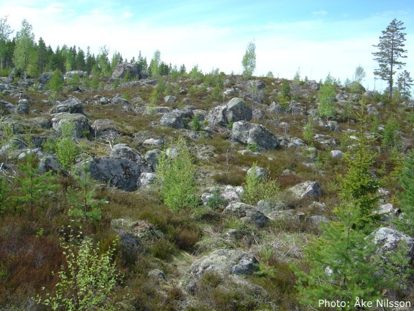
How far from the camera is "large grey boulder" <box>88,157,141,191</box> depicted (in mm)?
12586

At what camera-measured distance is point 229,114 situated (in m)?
27.6

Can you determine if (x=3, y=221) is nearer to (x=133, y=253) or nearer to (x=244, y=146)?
(x=133, y=253)

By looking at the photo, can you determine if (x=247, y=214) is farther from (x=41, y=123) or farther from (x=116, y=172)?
(x=41, y=123)

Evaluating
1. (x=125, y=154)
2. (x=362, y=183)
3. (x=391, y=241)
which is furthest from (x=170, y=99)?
(x=391, y=241)

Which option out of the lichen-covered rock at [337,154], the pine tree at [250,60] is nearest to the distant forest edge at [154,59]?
the pine tree at [250,60]

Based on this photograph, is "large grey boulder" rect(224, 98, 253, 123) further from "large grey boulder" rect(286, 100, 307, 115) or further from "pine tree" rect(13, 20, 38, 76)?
"pine tree" rect(13, 20, 38, 76)

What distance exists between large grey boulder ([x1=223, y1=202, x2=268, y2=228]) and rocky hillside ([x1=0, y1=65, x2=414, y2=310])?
42mm

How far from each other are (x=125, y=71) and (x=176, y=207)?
60448 mm

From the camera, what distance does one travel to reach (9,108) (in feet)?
74.5

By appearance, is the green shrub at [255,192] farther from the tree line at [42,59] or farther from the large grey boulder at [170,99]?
the tree line at [42,59]

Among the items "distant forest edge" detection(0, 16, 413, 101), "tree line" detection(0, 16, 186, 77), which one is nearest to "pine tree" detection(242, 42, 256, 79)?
"distant forest edge" detection(0, 16, 413, 101)

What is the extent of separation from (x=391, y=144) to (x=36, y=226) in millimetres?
28363

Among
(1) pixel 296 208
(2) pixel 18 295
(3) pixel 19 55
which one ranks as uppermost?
(3) pixel 19 55

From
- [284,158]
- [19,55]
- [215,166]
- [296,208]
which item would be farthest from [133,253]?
[19,55]
